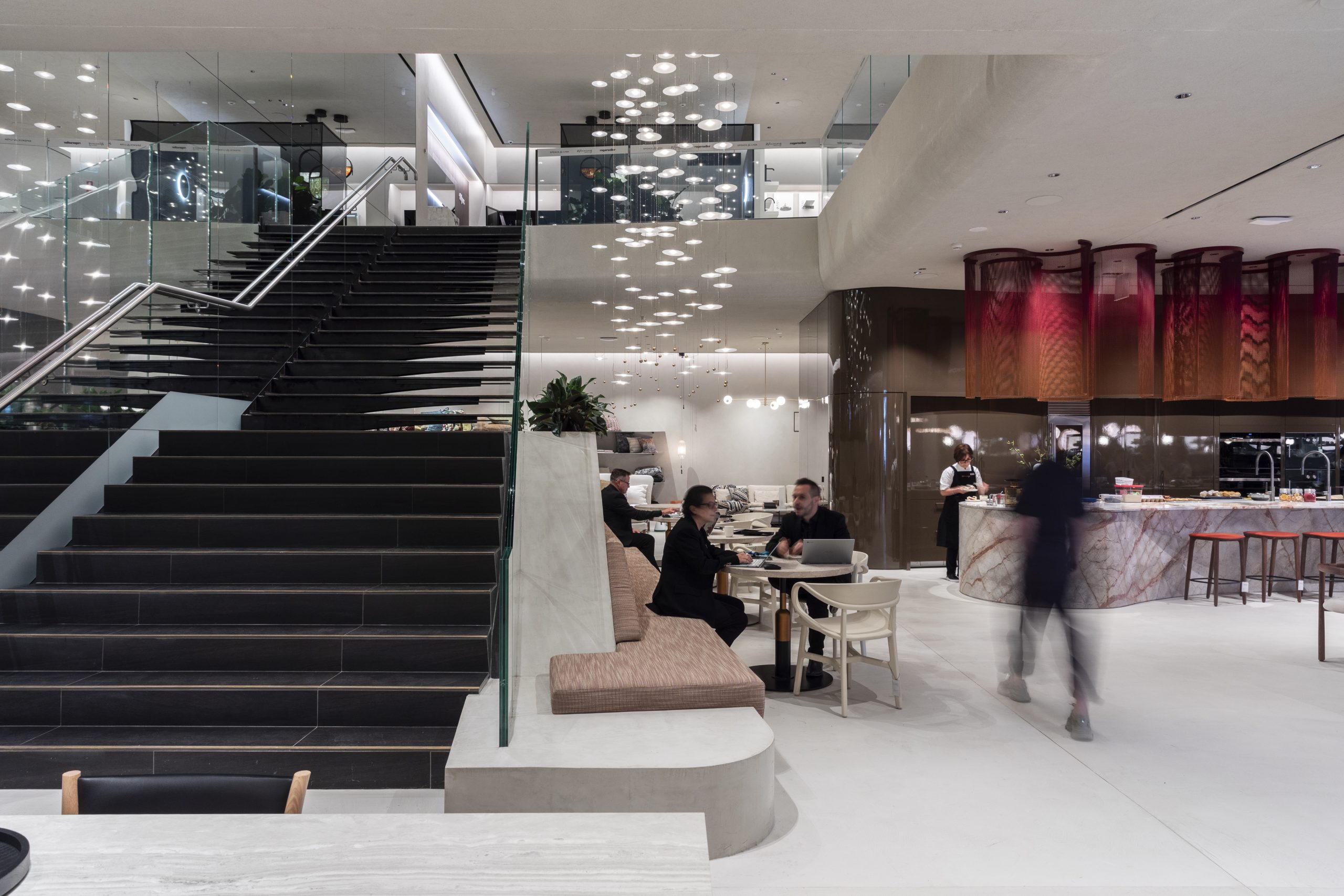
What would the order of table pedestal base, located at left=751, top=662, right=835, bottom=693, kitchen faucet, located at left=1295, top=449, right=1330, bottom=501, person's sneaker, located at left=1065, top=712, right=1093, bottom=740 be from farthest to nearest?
1. kitchen faucet, located at left=1295, top=449, right=1330, bottom=501
2. table pedestal base, located at left=751, top=662, right=835, bottom=693
3. person's sneaker, located at left=1065, top=712, right=1093, bottom=740

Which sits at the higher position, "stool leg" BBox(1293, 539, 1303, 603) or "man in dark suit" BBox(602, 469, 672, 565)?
"man in dark suit" BBox(602, 469, 672, 565)

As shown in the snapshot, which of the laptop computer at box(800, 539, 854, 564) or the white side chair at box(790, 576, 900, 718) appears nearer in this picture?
the white side chair at box(790, 576, 900, 718)

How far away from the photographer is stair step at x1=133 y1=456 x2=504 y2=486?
615 centimetres

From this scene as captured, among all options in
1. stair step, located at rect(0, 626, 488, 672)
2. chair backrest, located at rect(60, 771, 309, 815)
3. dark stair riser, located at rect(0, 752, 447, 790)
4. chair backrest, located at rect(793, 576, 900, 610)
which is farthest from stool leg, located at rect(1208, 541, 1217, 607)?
chair backrest, located at rect(60, 771, 309, 815)

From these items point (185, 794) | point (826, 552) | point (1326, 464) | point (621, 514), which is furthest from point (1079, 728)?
point (1326, 464)

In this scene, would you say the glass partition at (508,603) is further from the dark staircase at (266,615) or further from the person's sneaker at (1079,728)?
the person's sneaker at (1079,728)

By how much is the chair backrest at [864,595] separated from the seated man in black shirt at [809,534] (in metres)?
0.71

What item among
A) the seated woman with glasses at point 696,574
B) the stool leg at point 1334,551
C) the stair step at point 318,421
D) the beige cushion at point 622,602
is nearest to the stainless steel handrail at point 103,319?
the stair step at point 318,421

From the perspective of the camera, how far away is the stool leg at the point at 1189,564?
359 inches

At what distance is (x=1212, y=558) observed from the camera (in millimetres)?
9094

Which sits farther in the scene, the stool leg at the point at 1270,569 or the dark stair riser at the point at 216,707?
the stool leg at the point at 1270,569

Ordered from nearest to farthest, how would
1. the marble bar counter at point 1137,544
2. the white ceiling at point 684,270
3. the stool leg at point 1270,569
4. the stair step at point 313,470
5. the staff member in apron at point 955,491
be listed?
the stair step at point 313,470 < the marble bar counter at point 1137,544 < the stool leg at point 1270,569 < the staff member in apron at point 955,491 < the white ceiling at point 684,270

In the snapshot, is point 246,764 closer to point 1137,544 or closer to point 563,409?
point 563,409

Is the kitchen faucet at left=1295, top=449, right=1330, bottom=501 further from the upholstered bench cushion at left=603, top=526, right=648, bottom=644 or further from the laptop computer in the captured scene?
the upholstered bench cushion at left=603, top=526, right=648, bottom=644
